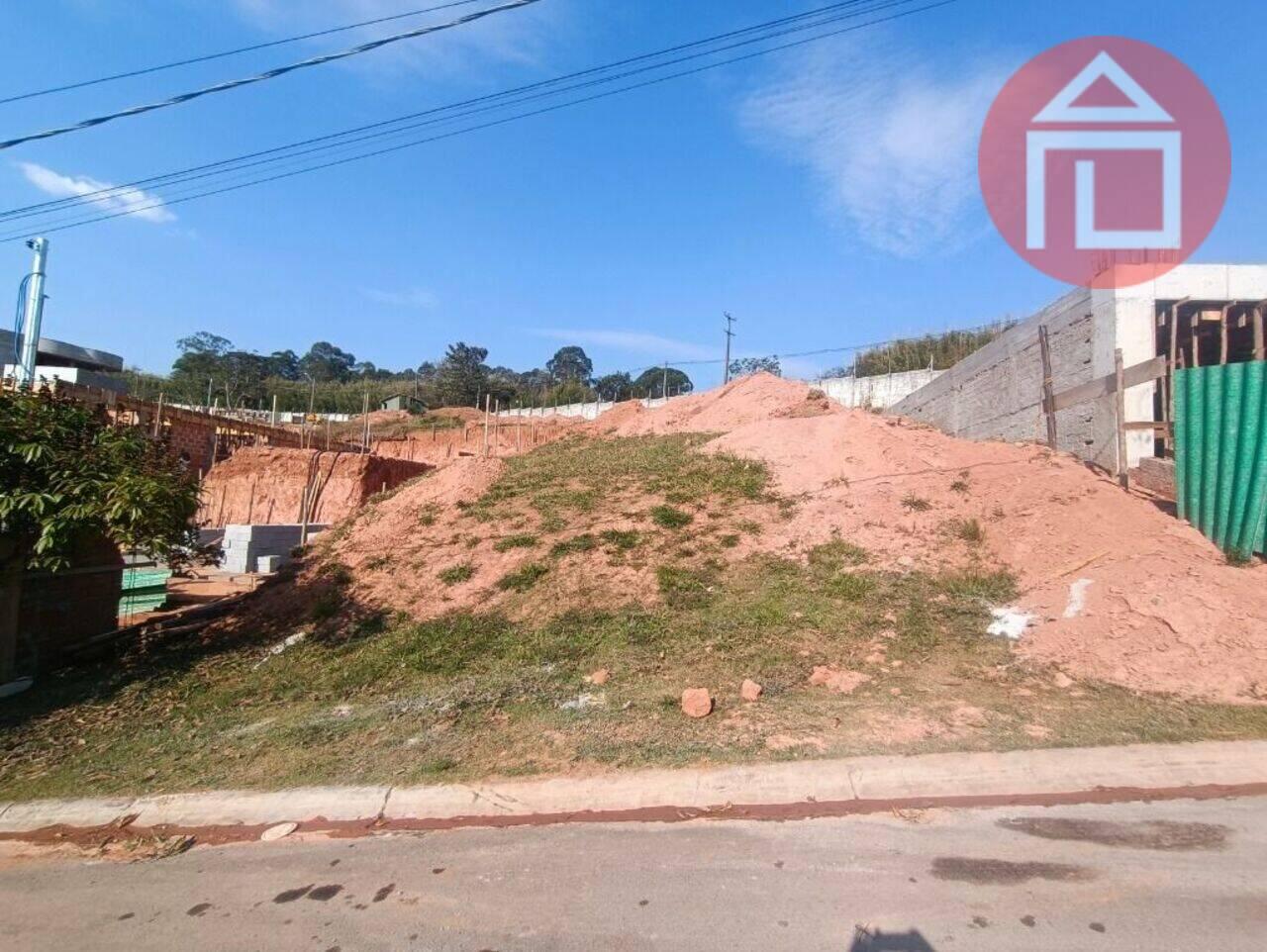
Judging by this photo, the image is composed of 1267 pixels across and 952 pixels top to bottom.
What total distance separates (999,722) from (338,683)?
5.83m

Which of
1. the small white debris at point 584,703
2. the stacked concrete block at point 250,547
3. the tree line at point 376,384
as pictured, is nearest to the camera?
the small white debris at point 584,703

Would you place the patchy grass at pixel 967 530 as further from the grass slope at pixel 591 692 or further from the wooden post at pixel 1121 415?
the wooden post at pixel 1121 415

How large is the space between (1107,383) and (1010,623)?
576 centimetres

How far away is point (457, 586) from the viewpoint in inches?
374

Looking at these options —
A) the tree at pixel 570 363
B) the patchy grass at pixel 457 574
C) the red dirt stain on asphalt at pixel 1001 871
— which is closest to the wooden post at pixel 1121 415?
the red dirt stain on asphalt at pixel 1001 871

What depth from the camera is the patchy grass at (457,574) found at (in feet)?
31.6

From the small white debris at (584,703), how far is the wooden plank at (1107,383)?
8.57 m

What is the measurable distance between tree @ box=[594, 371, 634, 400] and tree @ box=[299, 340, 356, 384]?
38.1 meters

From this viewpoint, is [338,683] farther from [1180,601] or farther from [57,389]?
[1180,601]

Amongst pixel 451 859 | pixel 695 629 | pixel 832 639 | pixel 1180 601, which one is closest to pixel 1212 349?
pixel 1180 601

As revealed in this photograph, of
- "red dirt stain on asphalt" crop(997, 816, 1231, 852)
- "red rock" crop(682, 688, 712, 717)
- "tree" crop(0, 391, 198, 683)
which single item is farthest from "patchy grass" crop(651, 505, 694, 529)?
"red dirt stain on asphalt" crop(997, 816, 1231, 852)

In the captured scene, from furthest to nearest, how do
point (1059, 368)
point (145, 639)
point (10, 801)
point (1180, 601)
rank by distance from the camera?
1. point (1059, 368)
2. point (145, 639)
3. point (1180, 601)
4. point (10, 801)

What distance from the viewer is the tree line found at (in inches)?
2221

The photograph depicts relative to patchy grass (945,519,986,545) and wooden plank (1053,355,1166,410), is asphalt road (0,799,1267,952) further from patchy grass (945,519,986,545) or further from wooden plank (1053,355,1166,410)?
wooden plank (1053,355,1166,410)
